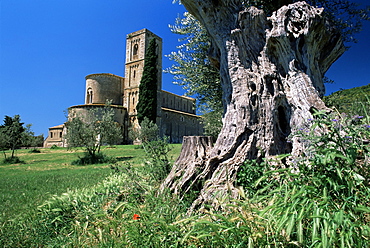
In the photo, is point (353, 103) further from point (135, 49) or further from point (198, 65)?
point (135, 49)

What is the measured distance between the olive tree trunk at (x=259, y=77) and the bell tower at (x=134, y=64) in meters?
37.6

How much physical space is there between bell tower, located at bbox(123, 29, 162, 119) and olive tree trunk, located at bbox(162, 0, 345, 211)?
3763 centimetres

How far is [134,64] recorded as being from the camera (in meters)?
43.5

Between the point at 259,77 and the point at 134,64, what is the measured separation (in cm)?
4248

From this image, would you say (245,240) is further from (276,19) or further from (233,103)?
(276,19)

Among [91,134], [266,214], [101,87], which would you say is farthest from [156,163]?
[101,87]

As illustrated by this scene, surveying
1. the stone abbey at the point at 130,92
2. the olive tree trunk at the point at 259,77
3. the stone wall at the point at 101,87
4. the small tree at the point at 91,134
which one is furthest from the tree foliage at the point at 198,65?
the stone wall at the point at 101,87

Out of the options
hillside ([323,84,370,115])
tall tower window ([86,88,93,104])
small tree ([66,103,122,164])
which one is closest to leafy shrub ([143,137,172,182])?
hillside ([323,84,370,115])

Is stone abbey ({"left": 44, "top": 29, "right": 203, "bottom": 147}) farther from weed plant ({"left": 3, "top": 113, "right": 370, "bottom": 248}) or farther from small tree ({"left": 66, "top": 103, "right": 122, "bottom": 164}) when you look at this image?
weed plant ({"left": 3, "top": 113, "right": 370, "bottom": 248})

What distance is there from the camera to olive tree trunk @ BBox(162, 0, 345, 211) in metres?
3.55

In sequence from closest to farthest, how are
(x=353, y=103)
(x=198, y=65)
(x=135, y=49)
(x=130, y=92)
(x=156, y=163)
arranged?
1. (x=353, y=103)
2. (x=156, y=163)
3. (x=198, y=65)
4. (x=130, y=92)
5. (x=135, y=49)

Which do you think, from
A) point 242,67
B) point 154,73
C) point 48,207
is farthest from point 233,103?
point 154,73

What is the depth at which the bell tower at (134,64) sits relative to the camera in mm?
42231

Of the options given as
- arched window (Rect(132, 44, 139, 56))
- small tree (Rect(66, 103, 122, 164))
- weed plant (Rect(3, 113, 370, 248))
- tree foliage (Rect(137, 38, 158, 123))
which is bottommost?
weed plant (Rect(3, 113, 370, 248))
